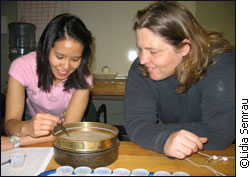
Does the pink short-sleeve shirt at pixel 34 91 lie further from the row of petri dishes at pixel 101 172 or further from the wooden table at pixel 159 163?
the row of petri dishes at pixel 101 172

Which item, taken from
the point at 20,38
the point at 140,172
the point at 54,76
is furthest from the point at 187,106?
the point at 20,38

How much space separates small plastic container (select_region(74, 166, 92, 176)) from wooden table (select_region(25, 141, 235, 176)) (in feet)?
0.28

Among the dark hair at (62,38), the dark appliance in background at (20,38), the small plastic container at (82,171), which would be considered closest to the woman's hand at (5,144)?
the small plastic container at (82,171)

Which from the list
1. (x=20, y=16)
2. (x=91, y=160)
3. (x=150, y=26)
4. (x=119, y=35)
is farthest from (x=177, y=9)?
(x=20, y=16)

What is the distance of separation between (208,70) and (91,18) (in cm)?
237

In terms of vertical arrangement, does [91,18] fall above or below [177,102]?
above

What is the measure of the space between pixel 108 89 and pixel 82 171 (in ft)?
5.93

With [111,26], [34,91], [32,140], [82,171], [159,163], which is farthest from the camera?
[111,26]

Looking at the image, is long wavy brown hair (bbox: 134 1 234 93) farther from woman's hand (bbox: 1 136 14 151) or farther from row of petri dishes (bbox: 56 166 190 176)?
woman's hand (bbox: 1 136 14 151)

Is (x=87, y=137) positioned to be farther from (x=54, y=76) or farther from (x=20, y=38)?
(x=20, y=38)

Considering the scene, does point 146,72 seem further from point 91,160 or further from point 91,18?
point 91,18

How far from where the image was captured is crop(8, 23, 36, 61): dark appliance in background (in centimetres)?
294

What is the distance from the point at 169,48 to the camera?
89 cm

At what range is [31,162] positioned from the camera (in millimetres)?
670
